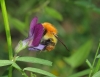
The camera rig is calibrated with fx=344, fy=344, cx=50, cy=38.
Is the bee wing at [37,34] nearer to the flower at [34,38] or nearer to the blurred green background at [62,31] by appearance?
the flower at [34,38]

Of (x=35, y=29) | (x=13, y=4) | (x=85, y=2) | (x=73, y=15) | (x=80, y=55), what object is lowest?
(x=35, y=29)

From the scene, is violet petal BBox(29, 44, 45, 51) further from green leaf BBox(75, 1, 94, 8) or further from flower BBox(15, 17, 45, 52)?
green leaf BBox(75, 1, 94, 8)

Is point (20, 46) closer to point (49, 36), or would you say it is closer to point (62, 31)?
point (49, 36)

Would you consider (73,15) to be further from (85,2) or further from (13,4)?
(85,2)

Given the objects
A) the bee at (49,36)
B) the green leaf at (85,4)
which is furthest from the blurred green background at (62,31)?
the bee at (49,36)

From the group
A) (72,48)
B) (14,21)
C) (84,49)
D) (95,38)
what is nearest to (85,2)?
(84,49)

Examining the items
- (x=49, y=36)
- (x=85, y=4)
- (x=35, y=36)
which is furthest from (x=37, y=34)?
(x=85, y=4)
